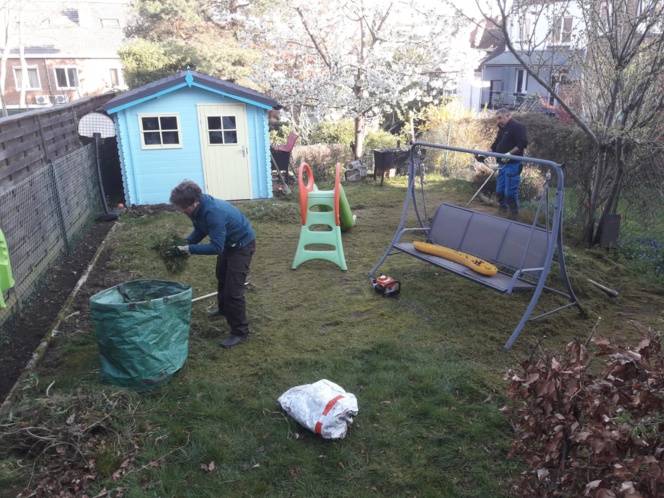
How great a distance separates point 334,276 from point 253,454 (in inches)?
133

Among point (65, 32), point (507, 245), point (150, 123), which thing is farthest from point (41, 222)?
point (65, 32)

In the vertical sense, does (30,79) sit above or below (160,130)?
above

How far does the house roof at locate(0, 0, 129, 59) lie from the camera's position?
33.2 m

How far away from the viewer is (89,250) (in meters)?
7.59

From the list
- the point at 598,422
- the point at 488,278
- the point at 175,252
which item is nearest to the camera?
the point at 598,422

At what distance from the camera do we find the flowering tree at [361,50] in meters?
13.0

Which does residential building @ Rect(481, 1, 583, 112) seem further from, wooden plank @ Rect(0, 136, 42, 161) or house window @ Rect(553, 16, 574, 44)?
wooden plank @ Rect(0, 136, 42, 161)

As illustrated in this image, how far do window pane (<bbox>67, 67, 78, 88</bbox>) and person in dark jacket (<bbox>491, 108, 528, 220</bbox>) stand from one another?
3593 centimetres

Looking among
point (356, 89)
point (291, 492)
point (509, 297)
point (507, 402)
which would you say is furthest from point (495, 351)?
point (356, 89)

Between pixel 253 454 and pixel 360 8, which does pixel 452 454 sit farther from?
pixel 360 8

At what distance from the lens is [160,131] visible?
33.0 ft

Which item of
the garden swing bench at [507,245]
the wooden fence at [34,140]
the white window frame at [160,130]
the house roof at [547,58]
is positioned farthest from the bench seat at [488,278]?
the white window frame at [160,130]

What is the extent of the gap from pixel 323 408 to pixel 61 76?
130 ft

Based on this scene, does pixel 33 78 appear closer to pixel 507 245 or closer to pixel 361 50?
pixel 361 50
